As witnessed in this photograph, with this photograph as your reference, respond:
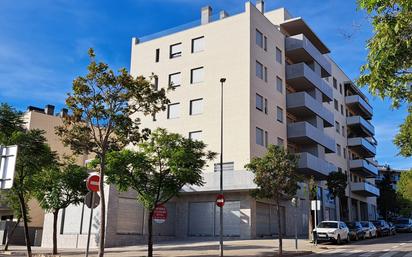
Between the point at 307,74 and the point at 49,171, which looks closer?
the point at 49,171

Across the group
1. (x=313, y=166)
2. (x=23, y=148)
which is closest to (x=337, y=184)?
(x=313, y=166)

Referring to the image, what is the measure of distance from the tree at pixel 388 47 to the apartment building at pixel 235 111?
23181 mm

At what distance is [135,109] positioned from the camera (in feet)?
61.3

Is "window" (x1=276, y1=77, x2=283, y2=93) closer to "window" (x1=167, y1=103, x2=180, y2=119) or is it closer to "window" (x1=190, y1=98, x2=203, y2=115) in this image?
"window" (x1=190, y1=98, x2=203, y2=115)

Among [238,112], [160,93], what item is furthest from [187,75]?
[160,93]

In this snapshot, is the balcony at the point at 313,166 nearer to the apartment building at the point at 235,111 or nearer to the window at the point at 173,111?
the apartment building at the point at 235,111

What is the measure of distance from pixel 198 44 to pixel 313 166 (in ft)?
48.9

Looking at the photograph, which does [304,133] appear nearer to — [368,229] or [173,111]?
[368,229]

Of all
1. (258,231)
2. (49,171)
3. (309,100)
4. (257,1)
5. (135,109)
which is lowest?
(258,231)

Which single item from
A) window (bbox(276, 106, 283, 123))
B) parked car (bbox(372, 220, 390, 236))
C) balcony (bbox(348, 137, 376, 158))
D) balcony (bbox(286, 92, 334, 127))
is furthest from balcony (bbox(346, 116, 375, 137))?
window (bbox(276, 106, 283, 123))

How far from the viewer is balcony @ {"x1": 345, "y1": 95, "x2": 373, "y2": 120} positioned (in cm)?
6312

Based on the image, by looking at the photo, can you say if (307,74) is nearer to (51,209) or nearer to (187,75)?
(187,75)

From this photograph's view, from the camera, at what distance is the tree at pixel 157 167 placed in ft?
63.5

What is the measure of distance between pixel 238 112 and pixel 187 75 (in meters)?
6.61
